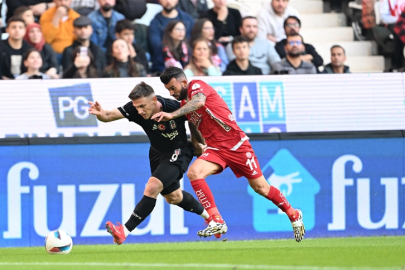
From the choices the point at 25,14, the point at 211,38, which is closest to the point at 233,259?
the point at 211,38

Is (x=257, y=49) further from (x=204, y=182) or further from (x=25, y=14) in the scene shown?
(x=204, y=182)

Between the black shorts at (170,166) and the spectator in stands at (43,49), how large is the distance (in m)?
3.40

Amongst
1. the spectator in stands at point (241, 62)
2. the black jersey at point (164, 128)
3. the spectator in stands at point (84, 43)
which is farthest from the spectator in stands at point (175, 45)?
the black jersey at point (164, 128)

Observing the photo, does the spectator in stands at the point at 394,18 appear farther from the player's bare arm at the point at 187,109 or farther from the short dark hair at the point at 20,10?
the player's bare arm at the point at 187,109

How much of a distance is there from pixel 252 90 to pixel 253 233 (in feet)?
6.59

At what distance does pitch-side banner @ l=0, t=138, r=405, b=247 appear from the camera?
9.85 metres

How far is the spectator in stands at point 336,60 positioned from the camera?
12305 millimetres

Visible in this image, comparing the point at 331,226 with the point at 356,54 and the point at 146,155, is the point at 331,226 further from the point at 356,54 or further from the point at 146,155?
the point at 356,54

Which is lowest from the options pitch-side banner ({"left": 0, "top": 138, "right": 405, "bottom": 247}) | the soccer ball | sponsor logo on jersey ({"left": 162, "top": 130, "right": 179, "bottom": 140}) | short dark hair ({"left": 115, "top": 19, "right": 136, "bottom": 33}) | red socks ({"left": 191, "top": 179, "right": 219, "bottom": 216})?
pitch-side banner ({"left": 0, "top": 138, "right": 405, "bottom": 247})

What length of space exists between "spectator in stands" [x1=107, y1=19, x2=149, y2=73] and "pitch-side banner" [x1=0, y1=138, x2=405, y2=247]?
1825 millimetres

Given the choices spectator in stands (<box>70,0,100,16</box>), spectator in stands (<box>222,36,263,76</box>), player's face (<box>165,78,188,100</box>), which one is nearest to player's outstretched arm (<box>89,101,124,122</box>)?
player's face (<box>165,78,188,100</box>)

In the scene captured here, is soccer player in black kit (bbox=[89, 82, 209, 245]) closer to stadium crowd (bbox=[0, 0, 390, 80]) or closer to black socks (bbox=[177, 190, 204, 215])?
black socks (bbox=[177, 190, 204, 215])

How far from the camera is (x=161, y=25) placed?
12.0 meters

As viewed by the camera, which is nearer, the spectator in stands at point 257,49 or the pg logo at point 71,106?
the pg logo at point 71,106
